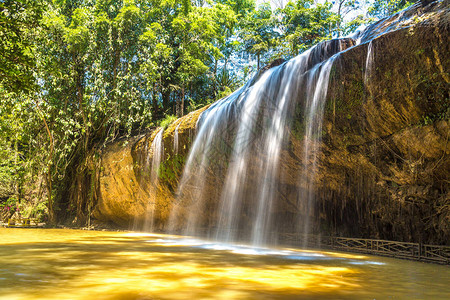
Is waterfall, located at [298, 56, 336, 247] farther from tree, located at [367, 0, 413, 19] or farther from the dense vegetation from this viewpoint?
tree, located at [367, 0, 413, 19]

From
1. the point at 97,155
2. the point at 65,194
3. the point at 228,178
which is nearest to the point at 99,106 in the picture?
the point at 97,155

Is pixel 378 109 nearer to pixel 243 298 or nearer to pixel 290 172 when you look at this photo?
pixel 290 172

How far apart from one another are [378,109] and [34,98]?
1565 cm

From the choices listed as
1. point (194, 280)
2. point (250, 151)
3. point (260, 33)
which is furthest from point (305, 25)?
point (194, 280)

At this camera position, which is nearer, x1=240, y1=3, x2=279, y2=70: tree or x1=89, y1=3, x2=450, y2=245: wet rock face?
x1=89, y1=3, x2=450, y2=245: wet rock face

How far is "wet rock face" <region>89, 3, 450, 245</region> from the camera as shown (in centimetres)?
770

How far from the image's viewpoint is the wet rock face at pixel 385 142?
25.3 ft

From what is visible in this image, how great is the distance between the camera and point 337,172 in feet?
35.6

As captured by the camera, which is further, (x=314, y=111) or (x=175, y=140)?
(x=175, y=140)

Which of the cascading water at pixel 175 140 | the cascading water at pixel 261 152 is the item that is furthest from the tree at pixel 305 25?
the cascading water at pixel 175 140

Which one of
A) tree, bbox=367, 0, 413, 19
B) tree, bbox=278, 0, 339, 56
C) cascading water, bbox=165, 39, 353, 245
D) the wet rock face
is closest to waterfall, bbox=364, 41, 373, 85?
the wet rock face

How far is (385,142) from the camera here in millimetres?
9086

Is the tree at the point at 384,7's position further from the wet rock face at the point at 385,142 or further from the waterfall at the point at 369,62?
the waterfall at the point at 369,62

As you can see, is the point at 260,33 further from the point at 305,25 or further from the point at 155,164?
the point at 155,164
